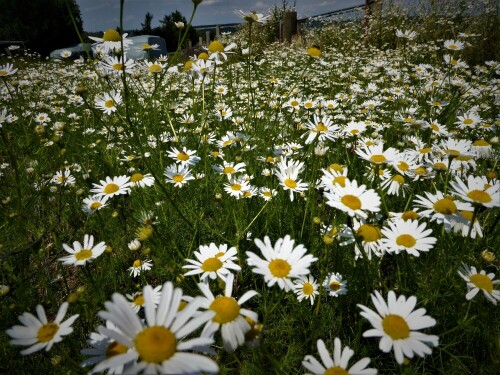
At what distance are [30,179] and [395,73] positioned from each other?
462 cm

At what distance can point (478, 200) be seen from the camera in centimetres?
103

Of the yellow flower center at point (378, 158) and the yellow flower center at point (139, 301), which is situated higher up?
the yellow flower center at point (378, 158)

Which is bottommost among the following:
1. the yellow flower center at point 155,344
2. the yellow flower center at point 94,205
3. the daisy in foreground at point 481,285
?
the daisy in foreground at point 481,285

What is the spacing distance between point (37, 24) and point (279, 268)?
2739 centimetres

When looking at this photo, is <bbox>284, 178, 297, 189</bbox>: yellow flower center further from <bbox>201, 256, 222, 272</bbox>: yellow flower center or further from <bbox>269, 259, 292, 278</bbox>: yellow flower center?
<bbox>269, 259, 292, 278</bbox>: yellow flower center

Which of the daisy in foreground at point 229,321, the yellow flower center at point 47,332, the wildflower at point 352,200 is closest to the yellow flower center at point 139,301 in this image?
the yellow flower center at point 47,332

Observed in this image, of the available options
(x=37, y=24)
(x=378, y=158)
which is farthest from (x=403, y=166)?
(x=37, y=24)

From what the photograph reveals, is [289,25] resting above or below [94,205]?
above

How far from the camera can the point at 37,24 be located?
67.5ft

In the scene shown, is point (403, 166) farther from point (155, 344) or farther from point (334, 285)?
point (155, 344)

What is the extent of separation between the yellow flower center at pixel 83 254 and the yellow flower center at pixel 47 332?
0.51 meters

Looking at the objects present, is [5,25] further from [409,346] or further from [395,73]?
[409,346]

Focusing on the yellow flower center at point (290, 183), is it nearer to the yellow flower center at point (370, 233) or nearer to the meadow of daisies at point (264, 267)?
the meadow of daisies at point (264, 267)

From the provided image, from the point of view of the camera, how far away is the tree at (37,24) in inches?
771
